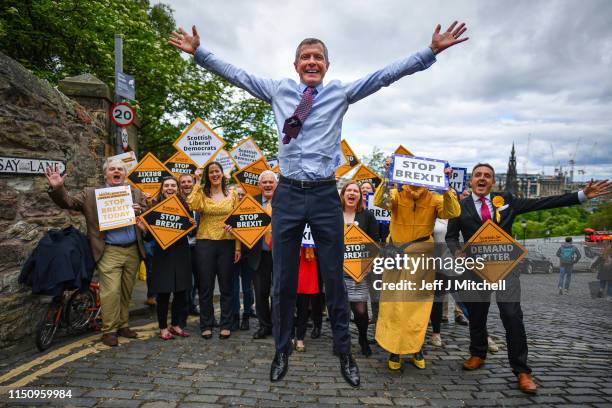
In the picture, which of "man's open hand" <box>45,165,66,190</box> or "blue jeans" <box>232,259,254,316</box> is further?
"blue jeans" <box>232,259,254,316</box>

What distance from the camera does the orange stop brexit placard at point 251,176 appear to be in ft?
24.8

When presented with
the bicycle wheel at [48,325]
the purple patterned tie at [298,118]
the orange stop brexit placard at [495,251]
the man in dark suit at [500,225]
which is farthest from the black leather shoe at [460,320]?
the bicycle wheel at [48,325]

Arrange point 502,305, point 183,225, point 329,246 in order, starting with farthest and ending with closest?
point 183,225, point 502,305, point 329,246

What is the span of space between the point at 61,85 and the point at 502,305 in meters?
7.67

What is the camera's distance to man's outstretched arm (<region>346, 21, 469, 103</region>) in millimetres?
3266

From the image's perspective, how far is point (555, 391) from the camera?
3.84 metres

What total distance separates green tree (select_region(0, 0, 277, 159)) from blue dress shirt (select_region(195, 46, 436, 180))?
37.2ft

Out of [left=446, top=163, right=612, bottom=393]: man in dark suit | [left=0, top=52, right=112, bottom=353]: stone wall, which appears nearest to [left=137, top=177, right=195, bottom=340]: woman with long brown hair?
[left=0, top=52, right=112, bottom=353]: stone wall

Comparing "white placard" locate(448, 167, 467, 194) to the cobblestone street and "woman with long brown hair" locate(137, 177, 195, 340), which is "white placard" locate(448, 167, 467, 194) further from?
"woman with long brown hair" locate(137, 177, 195, 340)

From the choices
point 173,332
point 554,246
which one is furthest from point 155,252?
point 554,246

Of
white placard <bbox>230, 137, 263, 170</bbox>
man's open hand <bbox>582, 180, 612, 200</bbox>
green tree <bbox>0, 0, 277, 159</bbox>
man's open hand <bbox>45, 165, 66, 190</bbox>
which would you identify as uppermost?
green tree <bbox>0, 0, 277, 159</bbox>

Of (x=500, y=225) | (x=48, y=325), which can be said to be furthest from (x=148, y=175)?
(x=500, y=225)

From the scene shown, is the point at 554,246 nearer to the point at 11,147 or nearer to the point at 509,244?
the point at 509,244

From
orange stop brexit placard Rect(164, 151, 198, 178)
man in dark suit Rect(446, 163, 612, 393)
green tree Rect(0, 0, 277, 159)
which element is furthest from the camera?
green tree Rect(0, 0, 277, 159)
